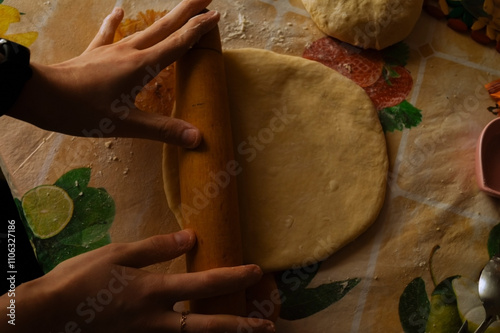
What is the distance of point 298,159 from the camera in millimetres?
1335

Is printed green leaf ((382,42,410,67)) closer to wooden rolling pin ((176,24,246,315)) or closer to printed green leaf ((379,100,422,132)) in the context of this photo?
printed green leaf ((379,100,422,132))

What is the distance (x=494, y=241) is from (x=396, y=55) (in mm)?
679

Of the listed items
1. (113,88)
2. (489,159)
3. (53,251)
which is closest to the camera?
(113,88)

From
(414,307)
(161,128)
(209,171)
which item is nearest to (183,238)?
(209,171)

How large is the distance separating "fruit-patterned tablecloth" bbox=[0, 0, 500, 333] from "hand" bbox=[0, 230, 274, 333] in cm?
22

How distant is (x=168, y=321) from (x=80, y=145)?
63cm

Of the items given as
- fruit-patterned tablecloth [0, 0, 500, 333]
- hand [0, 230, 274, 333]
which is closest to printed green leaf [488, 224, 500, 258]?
fruit-patterned tablecloth [0, 0, 500, 333]

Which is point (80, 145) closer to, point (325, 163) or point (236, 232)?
point (236, 232)

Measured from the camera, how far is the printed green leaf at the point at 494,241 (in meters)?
1.37

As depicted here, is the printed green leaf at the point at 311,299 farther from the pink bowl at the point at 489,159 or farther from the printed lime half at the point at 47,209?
the printed lime half at the point at 47,209

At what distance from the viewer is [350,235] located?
1.30 metres

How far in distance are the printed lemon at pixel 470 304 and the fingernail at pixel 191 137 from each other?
88 centimetres

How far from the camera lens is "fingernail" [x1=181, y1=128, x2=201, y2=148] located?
3.80 ft

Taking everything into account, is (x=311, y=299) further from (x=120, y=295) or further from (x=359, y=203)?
(x=120, y=295)
